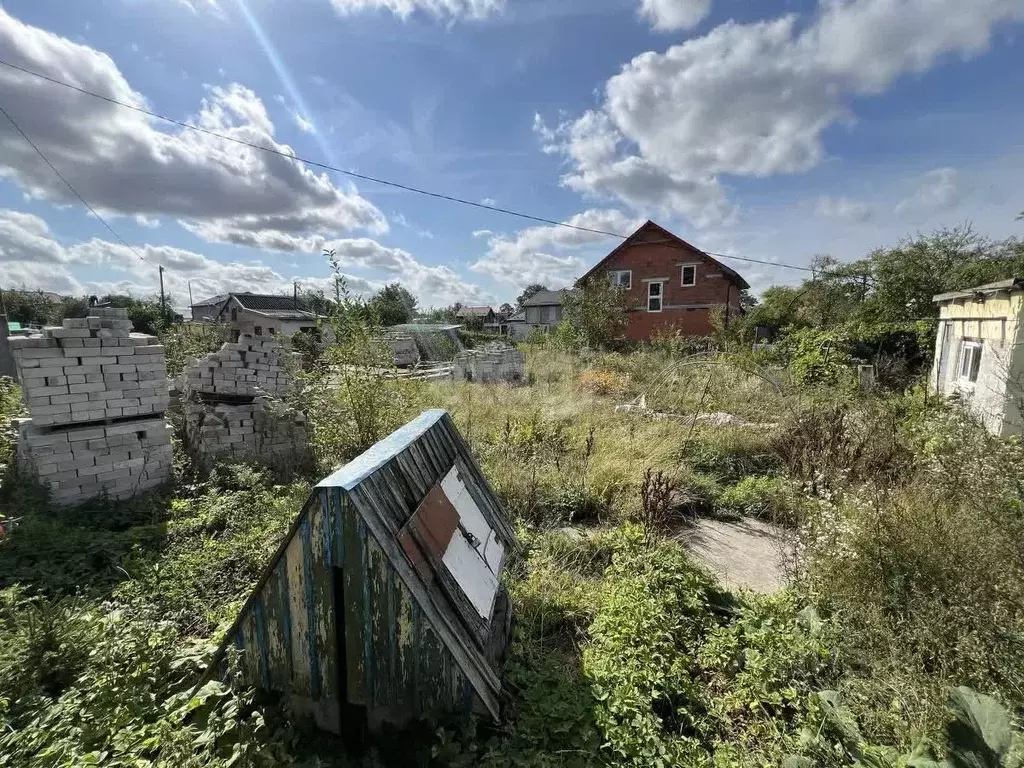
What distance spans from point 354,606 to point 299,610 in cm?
28

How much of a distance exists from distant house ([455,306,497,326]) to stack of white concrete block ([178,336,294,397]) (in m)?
42.4

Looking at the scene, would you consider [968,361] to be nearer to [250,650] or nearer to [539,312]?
[250,650]

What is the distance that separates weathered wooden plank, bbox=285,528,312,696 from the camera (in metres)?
1.79

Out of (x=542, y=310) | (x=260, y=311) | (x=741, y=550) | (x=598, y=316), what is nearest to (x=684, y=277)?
(x=598, y=316)

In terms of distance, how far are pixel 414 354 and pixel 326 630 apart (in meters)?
19.2

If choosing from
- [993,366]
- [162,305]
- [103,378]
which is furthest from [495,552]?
[162,305]

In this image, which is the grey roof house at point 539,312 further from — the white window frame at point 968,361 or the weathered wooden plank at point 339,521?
the weathered wooden plank at point 339,521

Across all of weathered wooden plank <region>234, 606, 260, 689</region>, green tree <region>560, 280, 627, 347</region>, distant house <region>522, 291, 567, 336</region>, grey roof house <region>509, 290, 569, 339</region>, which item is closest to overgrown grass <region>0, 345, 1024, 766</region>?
weathered wooden plank <region>234, 606, 260, 689</region>

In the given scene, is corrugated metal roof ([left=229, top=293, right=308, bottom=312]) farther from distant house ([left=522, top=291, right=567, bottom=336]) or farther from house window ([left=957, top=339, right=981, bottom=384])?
house window ([left=957, top=339, right=981, bottom=384])

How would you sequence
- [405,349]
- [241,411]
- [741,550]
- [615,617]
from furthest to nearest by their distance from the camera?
[405,349] < [241,411] < [741,550] < [615,617]

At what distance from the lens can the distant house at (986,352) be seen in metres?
5.66

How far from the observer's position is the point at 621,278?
23.6 meters

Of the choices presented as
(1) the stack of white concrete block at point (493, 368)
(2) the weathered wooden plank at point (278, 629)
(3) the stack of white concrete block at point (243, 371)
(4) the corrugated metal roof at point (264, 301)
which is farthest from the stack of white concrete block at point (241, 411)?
(4) the corrugated metal roof at point (264, 301)

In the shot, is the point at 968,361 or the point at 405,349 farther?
the point at 405,349
